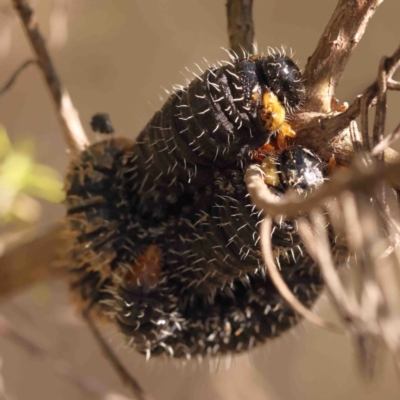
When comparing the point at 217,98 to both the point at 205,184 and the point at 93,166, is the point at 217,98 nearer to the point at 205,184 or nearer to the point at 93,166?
the point at 205,184

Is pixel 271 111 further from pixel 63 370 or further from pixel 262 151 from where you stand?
pixel 63 370

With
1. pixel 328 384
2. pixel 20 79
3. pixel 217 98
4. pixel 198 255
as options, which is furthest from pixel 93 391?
pixel 20 79

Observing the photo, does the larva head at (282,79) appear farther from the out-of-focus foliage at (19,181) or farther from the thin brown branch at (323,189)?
the out-of-focus foliage at (19,181)

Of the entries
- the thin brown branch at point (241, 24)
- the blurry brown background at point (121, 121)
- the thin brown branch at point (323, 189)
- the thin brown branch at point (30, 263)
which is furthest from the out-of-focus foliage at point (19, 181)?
the thin brown branch at point (323, 189)

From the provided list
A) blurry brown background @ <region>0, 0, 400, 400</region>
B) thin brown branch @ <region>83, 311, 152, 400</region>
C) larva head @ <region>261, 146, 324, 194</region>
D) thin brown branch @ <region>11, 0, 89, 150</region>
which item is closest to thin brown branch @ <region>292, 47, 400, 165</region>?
larva head @ <region>261, 146, 324, 194</region>

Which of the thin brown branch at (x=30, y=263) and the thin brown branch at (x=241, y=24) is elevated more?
the thin brown branch at (x=241, y=24)

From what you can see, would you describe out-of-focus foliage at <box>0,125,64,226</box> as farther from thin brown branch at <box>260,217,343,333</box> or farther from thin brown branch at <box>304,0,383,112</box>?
thin brown branch at <box>260,217,343,333</box>

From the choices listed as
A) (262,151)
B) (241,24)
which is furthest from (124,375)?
(241,24)
